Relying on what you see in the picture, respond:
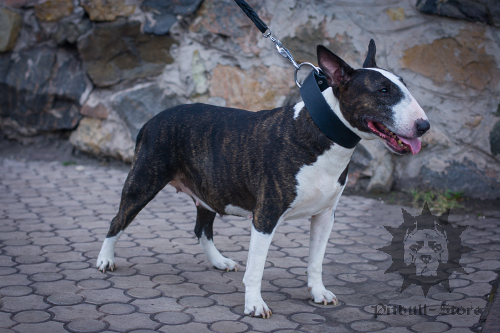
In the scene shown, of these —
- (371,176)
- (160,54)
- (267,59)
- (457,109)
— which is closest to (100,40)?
(160,54)

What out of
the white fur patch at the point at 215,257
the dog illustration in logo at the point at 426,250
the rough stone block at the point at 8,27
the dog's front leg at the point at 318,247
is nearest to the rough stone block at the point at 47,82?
the rough stone block at the point at 8,27

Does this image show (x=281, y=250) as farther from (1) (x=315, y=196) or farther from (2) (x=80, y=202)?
(2) (x=80, y=202)

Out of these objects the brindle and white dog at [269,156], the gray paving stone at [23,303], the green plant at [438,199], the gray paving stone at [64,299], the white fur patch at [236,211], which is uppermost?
the brindle and white dog at [269,156]

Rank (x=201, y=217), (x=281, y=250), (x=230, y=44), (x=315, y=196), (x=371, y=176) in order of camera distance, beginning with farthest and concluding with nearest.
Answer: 1. (x=230, y=44)
2. (x=371, y=176)
3. (x=281, y=250)
4. (x=201, y=217)
5. (x=315, y=196)

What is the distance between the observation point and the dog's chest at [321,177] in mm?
2957

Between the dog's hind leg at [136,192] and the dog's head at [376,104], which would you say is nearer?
the dog's head at [376,104]

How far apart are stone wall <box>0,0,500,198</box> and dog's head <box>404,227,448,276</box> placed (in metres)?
1.30

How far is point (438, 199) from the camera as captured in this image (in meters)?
5.65

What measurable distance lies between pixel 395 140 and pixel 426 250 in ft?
6.16

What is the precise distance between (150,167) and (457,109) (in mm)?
3770

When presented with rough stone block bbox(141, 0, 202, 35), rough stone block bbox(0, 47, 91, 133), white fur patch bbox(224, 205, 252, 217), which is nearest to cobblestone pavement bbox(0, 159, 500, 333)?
white fur patch bbox(224, 205, 252, 217)

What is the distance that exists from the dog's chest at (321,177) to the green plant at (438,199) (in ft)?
9.18

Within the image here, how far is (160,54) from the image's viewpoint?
6953 mm

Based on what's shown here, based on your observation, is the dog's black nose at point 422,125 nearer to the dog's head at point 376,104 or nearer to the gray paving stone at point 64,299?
the dog's head at point 376,104
